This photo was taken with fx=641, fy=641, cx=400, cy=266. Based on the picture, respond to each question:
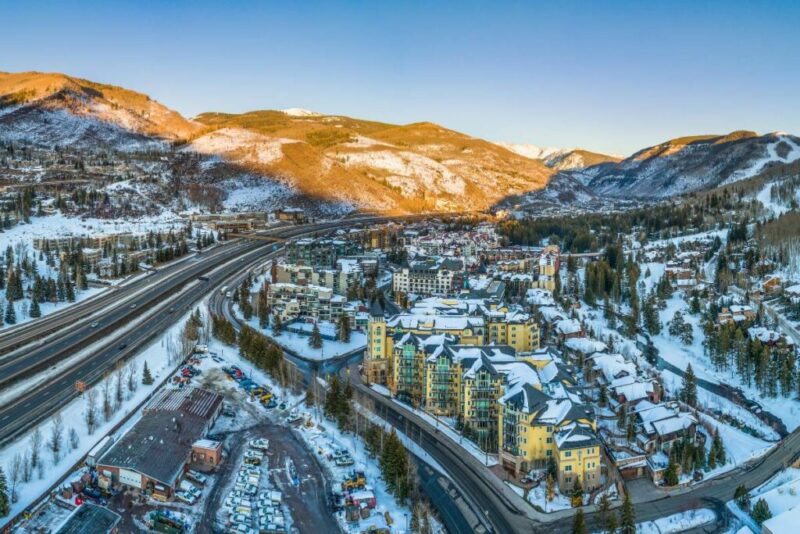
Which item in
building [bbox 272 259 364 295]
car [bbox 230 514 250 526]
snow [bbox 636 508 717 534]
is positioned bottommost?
snow [bbox 636 508 717 534]

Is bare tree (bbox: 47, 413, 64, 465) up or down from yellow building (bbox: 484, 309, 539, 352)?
down

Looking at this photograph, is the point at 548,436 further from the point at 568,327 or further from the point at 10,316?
the point at 10,316

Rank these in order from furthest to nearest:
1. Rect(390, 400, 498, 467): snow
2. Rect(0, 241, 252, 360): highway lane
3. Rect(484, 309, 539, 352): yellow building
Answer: Rect(0, 241, 252, 360): highway lane < Rect(484, 309, 539, 352): yellow building < Rect(390, 400, 498, 467): snow

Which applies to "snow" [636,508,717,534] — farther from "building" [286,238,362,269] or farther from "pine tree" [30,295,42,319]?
"building" [286,238,362,269]

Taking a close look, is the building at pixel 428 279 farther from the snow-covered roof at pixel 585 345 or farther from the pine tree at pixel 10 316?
the pine tree at pixel 10 316

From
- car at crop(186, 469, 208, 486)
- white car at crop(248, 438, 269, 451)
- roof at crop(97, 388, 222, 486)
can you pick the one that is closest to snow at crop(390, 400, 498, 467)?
white car at crop(248, 438, 269, 451)

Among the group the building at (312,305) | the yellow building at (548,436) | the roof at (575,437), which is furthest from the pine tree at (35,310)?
the roof at (575,437)

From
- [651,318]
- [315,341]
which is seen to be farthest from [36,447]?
[651,318]
